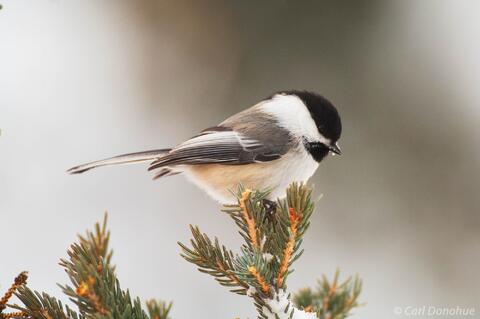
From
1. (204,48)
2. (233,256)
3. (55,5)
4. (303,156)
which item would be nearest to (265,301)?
(233,256)

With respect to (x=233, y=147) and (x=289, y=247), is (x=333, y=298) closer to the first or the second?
(x=289, y=247)

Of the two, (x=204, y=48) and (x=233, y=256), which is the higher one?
(x=204, y=48)

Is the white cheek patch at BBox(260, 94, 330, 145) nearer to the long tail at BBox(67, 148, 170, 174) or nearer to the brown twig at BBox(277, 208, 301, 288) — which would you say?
the long tail at BBox(67, 148, 170, 174)

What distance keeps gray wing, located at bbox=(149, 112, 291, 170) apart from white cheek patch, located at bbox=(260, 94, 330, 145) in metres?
0.03

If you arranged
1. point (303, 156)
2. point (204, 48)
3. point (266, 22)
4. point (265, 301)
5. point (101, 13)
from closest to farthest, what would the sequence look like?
point (265, 301)
point (303, 156)
point (266, 22)
point (204, 48)
point (101, 13)

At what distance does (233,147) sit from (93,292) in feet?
2.94

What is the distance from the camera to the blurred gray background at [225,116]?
213 centimetres

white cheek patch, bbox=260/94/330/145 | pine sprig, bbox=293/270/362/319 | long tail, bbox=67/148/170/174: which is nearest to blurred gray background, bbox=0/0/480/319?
white cheek patch, bbox=260/94/330/145

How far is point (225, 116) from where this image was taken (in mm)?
2334

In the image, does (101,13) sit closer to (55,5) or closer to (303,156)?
(55,5)

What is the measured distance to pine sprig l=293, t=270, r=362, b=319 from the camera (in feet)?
2.83

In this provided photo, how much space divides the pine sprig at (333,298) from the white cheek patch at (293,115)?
21.1 inches

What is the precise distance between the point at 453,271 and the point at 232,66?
1239 millimetres

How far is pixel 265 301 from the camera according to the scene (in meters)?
0.72
